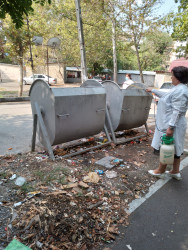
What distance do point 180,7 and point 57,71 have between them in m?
21.9

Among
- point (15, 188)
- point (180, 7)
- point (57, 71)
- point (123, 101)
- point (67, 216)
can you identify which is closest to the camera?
point (67, 216)

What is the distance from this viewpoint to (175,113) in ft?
9.18

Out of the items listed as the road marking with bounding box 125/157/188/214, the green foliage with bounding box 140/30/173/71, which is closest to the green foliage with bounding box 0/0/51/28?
the road marking with bounding box 125/157/188/214

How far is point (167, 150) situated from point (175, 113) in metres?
0.57

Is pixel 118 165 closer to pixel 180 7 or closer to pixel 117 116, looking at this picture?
pixel 117 116

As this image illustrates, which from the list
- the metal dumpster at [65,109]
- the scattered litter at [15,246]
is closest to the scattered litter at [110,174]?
the metal dumpster at [65,109]

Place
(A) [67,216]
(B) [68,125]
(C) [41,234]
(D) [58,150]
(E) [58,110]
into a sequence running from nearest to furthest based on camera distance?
(C) [41,234] → (A) [67,216] → (E) [58,110] → (B) [68,125] → (D) [58,150]

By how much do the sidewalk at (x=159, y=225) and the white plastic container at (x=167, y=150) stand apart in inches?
18.4

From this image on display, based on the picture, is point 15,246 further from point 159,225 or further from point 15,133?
point 15,133

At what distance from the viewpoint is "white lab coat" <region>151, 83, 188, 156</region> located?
2.78m

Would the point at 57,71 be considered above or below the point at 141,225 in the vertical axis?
above

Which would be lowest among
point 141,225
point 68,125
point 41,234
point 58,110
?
point 141,225

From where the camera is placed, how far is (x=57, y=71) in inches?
1147

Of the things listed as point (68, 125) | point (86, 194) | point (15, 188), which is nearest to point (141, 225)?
point (86, 194)
